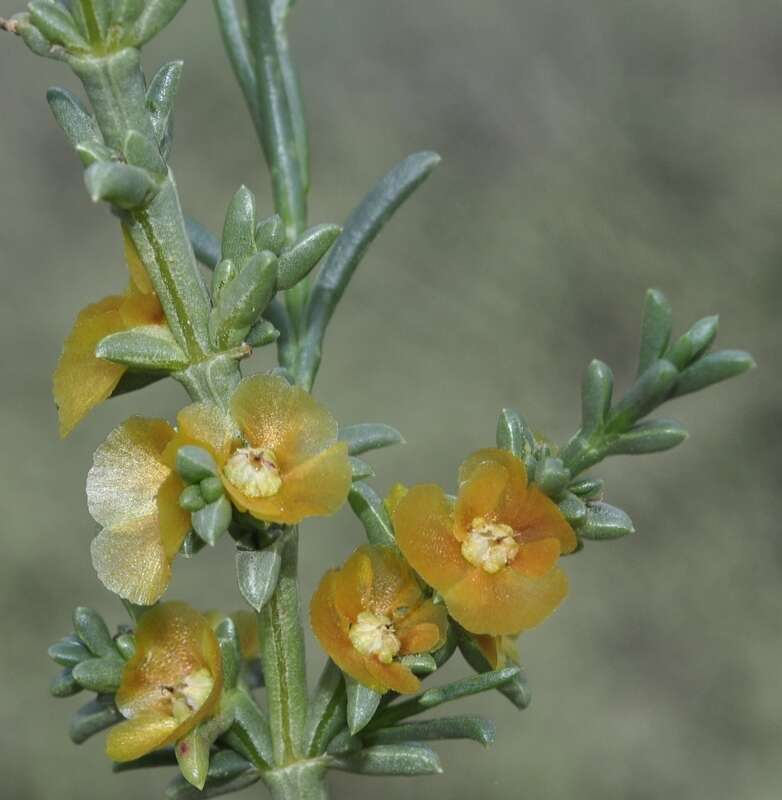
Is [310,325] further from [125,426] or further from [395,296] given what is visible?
[395,296]

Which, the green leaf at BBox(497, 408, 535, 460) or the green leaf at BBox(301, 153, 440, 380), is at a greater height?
the green leaf at BBox(301, 153, 440, 380)

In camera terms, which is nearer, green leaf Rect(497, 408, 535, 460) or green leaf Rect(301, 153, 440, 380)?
green leaf Rect(497, 408, 535, 460)

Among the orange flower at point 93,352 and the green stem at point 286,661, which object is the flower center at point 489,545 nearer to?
the green stem at point 286,661

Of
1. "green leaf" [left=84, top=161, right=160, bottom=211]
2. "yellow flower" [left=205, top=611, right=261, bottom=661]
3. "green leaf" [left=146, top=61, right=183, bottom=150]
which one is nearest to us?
"green leaf" [left=84, top=161, right=160, bottom=211]

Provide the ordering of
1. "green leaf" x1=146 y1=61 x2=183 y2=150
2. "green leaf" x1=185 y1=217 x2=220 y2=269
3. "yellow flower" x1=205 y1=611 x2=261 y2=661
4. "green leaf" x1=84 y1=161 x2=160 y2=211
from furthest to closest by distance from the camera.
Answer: "green leaf" x1=185 y1=217 x2=220 y2=269 < "yellow flower" x1=205 y1=611 x2=261 y2=661 < "green leaf" x1=146 y1=61 x2=183 y2=150 < "green leaf" x1=84 y1=161 x2=160 y2=211

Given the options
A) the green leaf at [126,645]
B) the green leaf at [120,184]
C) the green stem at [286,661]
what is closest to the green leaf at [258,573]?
the green stem at [286,661]

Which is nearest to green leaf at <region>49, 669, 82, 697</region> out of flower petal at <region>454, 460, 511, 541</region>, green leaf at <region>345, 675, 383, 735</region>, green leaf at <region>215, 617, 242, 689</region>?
green leaf at <region>215, 617, 242, 689</region>

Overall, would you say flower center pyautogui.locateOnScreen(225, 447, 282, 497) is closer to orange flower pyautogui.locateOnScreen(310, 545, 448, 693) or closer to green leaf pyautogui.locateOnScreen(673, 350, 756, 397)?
orange flower pyautogui.locateOnScreen(310, 545, 448, 693)
